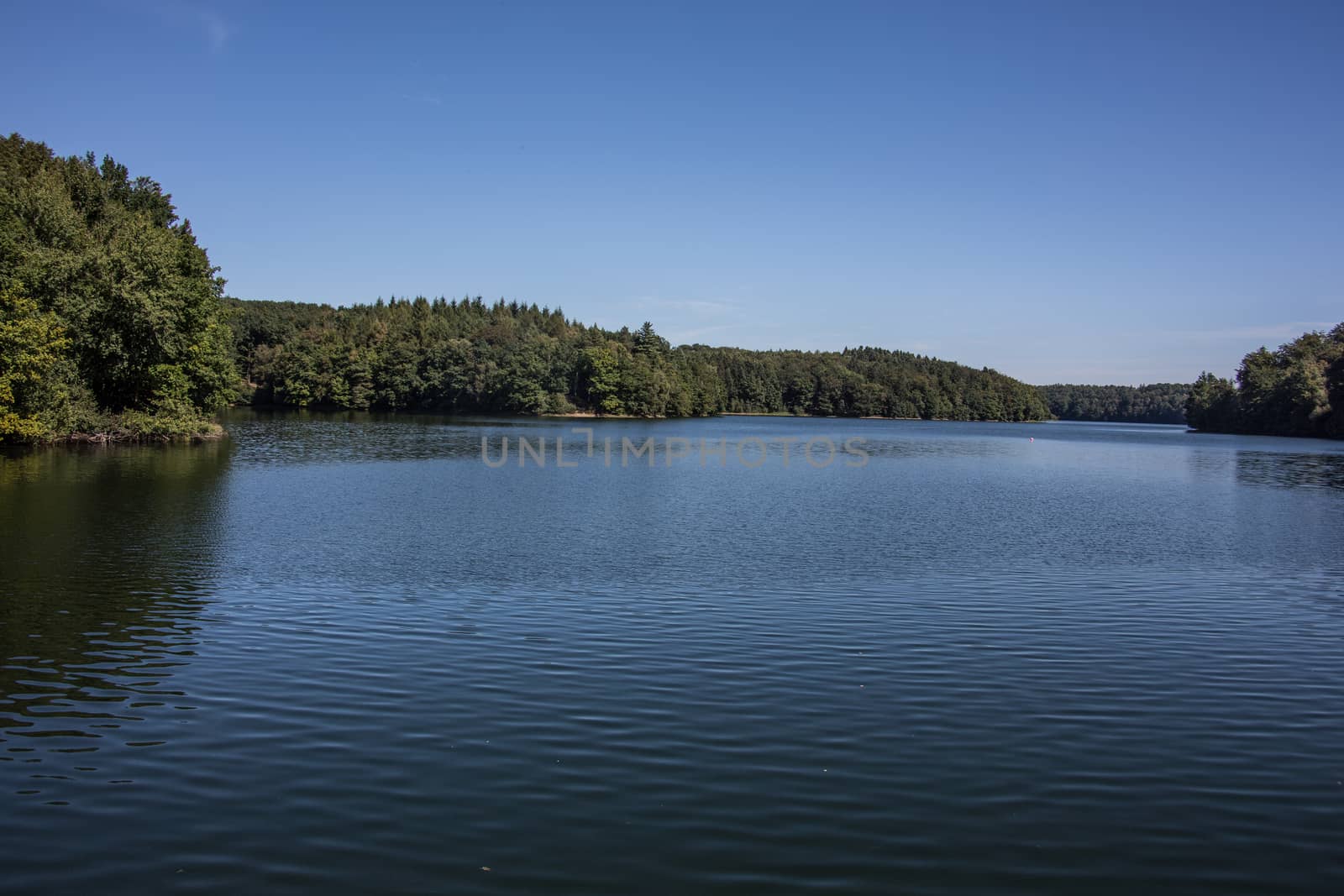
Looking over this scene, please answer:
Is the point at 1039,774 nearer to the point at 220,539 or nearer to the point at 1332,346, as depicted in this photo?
the point at 220,539

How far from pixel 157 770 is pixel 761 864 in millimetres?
5165

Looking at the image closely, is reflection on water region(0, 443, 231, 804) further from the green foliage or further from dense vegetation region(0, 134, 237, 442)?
dense vegetation region(0, 134, 237, 442)

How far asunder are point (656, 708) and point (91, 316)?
146 feet

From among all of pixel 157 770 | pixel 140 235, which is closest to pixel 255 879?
pixel 157 770

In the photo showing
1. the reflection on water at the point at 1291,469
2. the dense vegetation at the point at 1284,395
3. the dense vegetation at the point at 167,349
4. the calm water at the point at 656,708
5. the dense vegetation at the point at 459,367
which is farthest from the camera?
the dense vegetation at the point at 459,367

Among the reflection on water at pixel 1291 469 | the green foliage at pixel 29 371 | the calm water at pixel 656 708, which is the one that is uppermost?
the green foliage at pixel 29 371

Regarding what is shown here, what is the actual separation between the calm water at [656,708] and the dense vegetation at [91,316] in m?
19.7

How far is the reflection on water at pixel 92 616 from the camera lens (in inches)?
338

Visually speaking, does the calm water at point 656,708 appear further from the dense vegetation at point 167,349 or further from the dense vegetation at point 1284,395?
the dense vegetation at point 1284,395

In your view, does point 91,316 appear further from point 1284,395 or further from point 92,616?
point 1284,395

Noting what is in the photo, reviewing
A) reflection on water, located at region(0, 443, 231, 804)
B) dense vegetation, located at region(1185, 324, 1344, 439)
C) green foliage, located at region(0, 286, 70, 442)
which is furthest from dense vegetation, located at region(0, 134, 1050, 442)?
dense vegetation, located at region(1185, 324, 1344, 439)

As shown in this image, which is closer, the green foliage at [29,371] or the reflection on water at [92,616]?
the reflection on water at [92,616]

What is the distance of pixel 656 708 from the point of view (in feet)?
32.2

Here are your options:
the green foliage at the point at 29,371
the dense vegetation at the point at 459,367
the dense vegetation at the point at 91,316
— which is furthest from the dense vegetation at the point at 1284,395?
the green foliage at the point at 29,371
